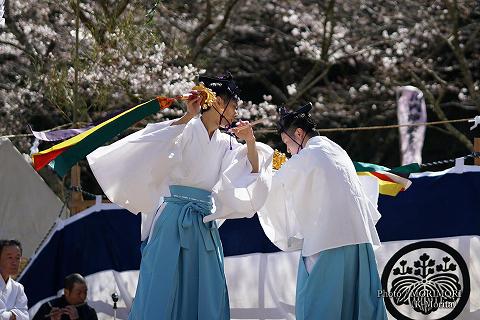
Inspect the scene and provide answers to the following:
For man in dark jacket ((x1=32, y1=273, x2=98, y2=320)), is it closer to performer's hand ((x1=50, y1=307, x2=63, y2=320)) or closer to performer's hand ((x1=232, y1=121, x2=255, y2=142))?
performer's hand ((x1=50, y1=307, x2=63, y2=320))

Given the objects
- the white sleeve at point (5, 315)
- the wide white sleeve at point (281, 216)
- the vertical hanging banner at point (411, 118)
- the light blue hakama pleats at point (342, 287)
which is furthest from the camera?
the vertical hanging banner at point (411, 118)

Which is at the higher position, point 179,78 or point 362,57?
point 362,57

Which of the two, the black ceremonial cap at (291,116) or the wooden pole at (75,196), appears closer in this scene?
the black ceremonial cap at (291,116)

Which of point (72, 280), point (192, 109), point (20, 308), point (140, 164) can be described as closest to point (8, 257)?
point (20, 308)

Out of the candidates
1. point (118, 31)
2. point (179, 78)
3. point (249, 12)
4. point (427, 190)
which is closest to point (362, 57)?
point (249, 12)

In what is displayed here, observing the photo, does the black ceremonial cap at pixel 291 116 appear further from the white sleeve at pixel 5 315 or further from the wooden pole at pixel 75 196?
the wooden pole at pixel 75 196

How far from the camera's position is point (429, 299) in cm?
655

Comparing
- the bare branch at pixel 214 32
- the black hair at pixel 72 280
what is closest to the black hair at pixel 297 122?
the black hair at pixel 72 280

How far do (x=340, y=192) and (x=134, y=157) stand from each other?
108 cm

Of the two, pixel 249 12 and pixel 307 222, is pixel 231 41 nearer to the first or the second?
pixel 249 12

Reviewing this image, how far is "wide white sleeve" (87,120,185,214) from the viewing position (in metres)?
5.21

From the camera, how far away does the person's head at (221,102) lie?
5.33 metres

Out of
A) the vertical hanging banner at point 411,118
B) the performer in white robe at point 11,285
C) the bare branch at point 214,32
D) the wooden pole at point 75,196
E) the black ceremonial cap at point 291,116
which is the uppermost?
the bare branch at point 214,32

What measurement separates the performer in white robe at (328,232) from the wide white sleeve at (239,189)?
8.6 inches
